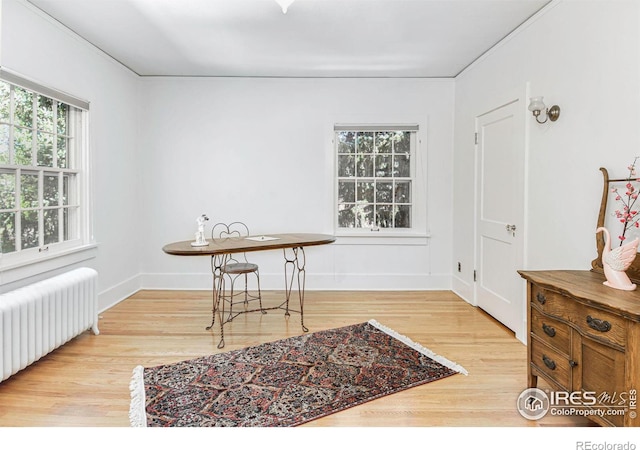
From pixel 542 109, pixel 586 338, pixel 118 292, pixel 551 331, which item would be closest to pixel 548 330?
pixel 551 331

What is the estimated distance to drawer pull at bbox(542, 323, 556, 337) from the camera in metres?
2.15

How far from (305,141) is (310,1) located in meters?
2.12

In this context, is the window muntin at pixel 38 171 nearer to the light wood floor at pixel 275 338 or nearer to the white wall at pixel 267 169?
the white wall at pixel 267 169

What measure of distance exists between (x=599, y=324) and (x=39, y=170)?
4.15 m

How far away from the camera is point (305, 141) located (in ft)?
16.5

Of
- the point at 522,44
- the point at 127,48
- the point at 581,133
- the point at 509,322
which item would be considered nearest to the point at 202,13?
the point at 127,48

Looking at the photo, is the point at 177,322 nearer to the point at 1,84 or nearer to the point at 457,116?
the point at 1,84

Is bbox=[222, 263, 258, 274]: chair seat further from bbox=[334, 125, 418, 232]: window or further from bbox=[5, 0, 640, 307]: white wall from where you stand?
bbox=[334, 125, 418, 232]: window

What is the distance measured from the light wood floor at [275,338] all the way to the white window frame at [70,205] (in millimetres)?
716

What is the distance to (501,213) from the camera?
379 cm

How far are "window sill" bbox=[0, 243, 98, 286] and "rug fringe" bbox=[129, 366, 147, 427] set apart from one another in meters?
1.18

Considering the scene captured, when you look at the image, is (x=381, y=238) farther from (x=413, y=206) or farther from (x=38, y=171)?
(x=38, y=171)

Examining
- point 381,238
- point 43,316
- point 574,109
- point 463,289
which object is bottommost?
point 463,289

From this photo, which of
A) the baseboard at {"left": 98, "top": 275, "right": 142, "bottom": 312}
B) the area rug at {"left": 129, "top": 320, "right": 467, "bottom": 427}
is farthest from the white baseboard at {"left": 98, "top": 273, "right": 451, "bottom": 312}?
the area rug at {"left": 129, "top": 320, "right": 467, "bottom": 427}
